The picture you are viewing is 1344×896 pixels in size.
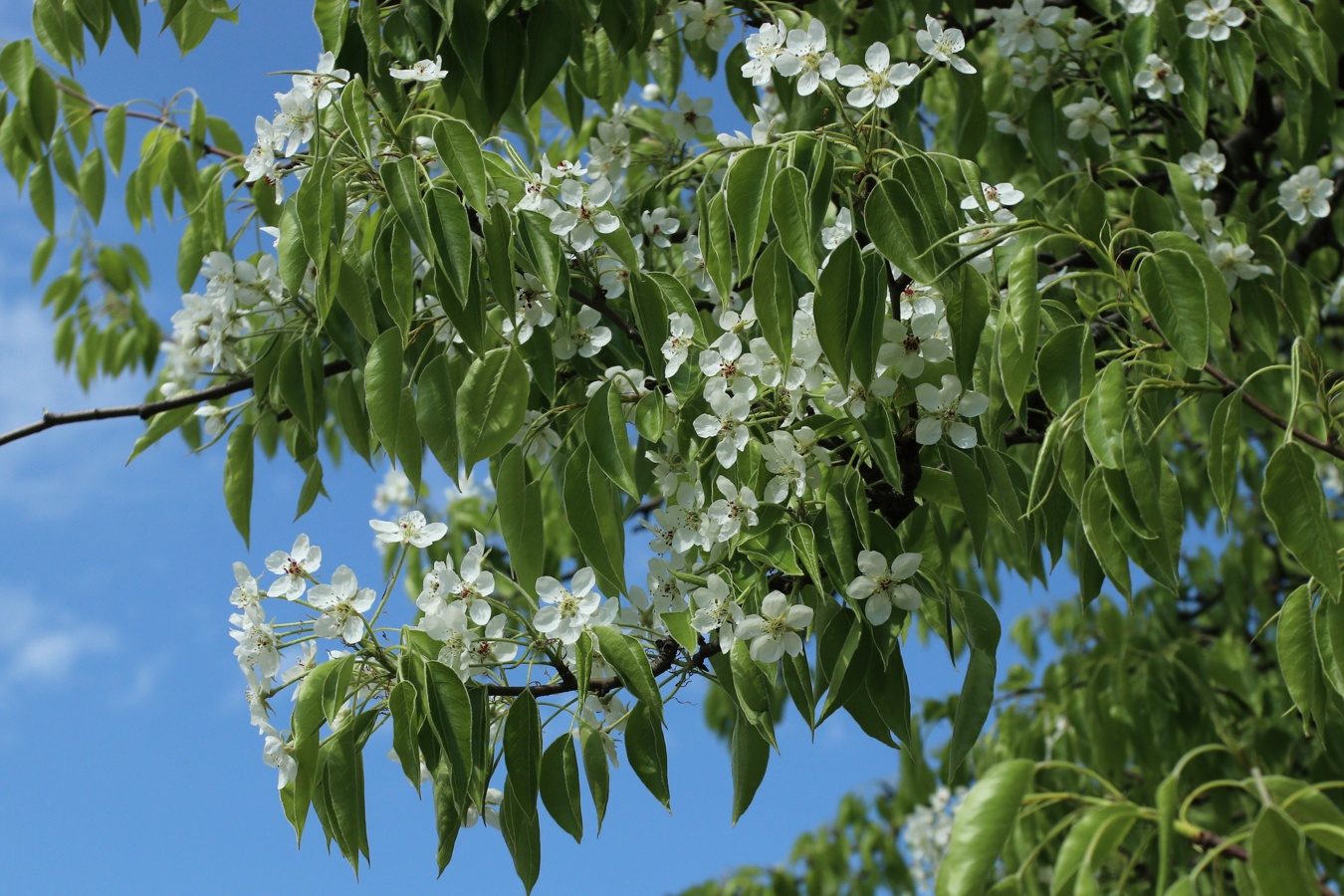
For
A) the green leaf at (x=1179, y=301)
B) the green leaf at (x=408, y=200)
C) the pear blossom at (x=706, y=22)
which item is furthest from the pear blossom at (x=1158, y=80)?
the green leaf at (x=408, y=200)

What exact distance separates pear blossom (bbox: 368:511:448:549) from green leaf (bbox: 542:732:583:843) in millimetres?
373

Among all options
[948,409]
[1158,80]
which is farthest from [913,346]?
[1158,80]

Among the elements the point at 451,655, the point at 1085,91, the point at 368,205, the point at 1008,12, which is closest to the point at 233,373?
the point at 368,205

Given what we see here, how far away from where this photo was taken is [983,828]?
3.93 ft

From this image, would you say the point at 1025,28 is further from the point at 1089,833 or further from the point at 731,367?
the point at 1089,833

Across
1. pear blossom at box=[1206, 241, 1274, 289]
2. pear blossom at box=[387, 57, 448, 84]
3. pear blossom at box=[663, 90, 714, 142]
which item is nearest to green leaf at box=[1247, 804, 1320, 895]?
pear blossom at box=[387, 57, 448, 84]

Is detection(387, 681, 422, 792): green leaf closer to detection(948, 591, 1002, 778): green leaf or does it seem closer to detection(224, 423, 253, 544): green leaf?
detection(948, 591, 1002, 778): green leaf

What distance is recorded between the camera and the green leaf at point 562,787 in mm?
1612

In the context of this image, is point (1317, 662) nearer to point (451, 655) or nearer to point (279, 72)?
point (451, 655)

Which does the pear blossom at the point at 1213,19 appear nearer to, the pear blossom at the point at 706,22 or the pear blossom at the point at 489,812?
the pear blossom at the point at 706,22

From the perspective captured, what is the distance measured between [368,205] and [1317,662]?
1.42m

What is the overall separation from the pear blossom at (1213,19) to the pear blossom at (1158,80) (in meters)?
0.11

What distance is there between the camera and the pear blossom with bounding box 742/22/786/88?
1.78m

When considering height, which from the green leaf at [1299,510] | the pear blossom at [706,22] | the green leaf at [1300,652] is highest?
the pear blossom at [706,22]
